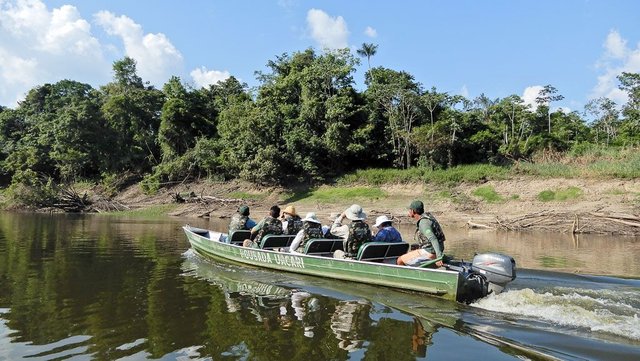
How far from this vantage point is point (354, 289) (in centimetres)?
1024

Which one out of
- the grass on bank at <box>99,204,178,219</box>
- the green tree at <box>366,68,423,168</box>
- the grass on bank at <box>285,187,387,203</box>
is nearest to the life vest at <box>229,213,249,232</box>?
the grass on bank at <box>285,187,387,203</box>

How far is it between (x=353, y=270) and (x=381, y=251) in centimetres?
84

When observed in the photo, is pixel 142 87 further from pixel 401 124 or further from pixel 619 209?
pixel 619 209

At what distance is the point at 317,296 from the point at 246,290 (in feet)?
5.26

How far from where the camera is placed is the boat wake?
7191 mm

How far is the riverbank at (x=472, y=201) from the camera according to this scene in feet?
82.5

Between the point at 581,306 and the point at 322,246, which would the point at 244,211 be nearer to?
the point at 322,246

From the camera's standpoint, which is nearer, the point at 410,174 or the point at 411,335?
the point at 411,335

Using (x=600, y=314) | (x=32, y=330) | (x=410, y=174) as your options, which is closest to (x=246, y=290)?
(x=32, y=330)

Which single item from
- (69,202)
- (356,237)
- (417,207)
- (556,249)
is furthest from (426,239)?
(69,202)

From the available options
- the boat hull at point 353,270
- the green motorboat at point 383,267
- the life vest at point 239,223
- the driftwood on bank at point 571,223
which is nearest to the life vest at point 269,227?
the green motorboat at point 383,267

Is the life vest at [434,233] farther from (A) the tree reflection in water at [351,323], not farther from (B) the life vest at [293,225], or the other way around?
(B) the life vest at [293,225]

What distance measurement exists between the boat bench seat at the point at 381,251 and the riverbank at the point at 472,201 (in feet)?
55.0

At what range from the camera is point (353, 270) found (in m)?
10.6
